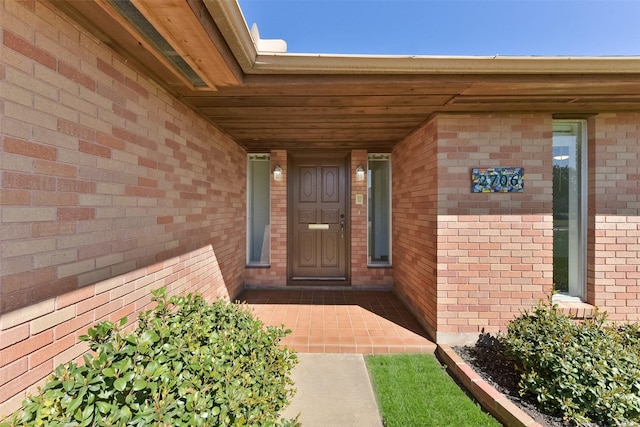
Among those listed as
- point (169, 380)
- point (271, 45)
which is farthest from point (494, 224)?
point (169, 380)

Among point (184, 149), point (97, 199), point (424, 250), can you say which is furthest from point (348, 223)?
point (97, 199)

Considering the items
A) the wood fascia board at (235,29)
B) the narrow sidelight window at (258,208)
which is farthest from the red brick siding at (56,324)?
the narrow sidelight window at (258,208)

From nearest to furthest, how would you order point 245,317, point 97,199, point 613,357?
point 97,199 < point 245,317 < point 613,357

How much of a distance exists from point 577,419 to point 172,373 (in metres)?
2.60

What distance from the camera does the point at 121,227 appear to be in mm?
2000

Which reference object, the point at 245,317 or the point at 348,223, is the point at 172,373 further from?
the point at 348,223

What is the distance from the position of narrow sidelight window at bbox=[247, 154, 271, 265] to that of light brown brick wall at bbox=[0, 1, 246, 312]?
8.06 feet

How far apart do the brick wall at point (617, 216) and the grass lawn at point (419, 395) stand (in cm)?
211

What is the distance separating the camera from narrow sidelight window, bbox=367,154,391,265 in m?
5.15

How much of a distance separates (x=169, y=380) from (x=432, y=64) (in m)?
2.73

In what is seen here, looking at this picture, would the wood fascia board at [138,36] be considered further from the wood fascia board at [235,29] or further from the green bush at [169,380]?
the green bush at [169,380]

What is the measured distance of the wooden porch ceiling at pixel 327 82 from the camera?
1.65 meters

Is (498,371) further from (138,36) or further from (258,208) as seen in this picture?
(258,208)

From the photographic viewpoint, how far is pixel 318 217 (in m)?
5.30
